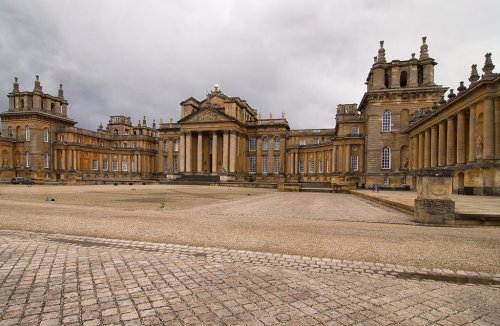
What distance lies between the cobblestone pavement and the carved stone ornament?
2148 inches

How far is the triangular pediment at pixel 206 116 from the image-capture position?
59.3 meters

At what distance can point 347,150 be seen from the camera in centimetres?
4678

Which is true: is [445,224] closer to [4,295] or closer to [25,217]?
[4,295]

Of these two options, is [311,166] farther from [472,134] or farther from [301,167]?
[472,134]

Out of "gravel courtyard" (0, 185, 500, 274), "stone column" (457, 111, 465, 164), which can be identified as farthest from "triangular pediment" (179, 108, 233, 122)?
"gravel courtyard" (0, 185, 500, 274)

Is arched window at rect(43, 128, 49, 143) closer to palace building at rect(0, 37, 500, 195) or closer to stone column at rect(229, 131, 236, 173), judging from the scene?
palace building at rect(0, 37, 500, 195)

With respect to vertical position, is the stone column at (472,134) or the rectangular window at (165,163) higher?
the stone column at (472,134)

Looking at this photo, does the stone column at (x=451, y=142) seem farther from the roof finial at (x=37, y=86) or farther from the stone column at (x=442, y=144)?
the roof finial at (x=37, y=86)

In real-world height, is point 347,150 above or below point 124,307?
above

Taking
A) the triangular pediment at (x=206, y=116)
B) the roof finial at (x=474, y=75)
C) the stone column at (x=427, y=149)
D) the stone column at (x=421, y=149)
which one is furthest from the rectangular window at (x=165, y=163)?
the roof finial at (x=474, y=75)

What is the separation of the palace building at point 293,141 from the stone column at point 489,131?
0.08 meters

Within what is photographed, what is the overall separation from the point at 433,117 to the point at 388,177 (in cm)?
1048

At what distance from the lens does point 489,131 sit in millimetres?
23172

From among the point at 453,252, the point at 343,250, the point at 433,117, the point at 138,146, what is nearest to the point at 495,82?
the point at 433,117
